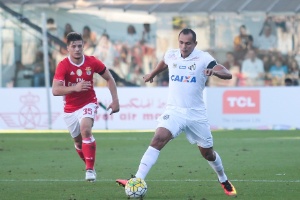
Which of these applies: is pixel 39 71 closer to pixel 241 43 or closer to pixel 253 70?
pixel 241 43

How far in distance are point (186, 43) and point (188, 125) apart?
41.5 inches

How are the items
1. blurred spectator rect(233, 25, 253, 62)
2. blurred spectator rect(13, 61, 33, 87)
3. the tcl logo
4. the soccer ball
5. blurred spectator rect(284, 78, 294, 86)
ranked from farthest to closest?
blurred spectator rect(233, 25, 253, 62), blurred spectator rect(13, 61, 33, 87), blurred spectator rect(284, 78, 294, 86), the tcl logo, the soccer ball

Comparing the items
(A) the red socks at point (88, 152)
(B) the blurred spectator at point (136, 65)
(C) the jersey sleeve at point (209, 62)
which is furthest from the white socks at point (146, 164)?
(B) the blurred spectator at point (136, 65)

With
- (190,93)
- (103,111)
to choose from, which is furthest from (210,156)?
(103,111)

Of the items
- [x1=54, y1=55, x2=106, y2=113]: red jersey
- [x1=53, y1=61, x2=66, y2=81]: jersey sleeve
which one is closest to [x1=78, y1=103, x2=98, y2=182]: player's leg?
[x1=54, y1=55, x2=106, y2=113]: red jersey

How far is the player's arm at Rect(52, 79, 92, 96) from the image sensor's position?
13430 mm

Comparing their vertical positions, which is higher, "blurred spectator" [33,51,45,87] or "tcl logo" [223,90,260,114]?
"blurred spectator" [33,51,45,87]

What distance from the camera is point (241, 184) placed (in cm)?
1362

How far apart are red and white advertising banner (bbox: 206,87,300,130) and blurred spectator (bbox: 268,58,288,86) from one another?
4838mm

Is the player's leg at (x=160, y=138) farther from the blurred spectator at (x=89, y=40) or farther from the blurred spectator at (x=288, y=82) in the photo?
the blurred spectator at (x=89, y=40)

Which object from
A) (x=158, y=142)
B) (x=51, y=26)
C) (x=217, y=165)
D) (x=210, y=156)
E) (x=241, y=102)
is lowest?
(x=241, y=102)

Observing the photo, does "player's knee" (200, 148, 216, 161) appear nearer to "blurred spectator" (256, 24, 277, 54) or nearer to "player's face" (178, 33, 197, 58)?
"player's face" (178, 33, 197, 58)

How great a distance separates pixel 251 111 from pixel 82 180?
16.3 metres

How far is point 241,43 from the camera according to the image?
36156 millimetres
